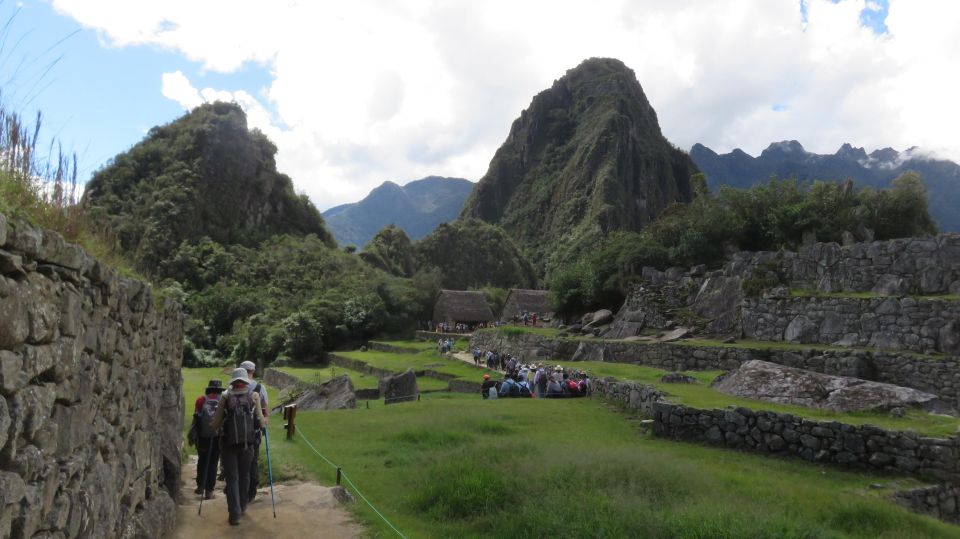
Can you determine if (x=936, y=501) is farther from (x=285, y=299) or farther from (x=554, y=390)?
(x=285, y=299)

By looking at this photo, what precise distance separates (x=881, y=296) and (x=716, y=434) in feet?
33.2

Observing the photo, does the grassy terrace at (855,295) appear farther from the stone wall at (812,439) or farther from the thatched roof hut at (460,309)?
the thatched roof hut at (460,309)

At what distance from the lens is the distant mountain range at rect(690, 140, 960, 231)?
5759cm

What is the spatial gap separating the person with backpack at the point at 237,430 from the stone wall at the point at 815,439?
8.44 meters

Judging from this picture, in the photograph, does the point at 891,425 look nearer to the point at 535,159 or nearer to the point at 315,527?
the point at 315,527

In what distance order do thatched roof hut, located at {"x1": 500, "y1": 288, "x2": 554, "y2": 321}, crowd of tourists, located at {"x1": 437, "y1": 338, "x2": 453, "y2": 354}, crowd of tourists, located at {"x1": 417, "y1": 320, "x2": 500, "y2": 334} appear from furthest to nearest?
1. crowd of tourists, located at {"x1": 417, "y1": 320, "x2": 500, "y2": 334}
2. thatched roof hut, located at {"x1": 500, "y1": 288, "x2": 554, "y2": 321}
3. crowd of tourists, located at {"x1": 437, "y1": 338, "x2": 453, "y2": 354}

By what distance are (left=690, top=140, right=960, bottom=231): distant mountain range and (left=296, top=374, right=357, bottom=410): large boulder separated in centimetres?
2428

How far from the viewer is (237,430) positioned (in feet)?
23.0

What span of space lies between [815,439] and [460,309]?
4708 cm

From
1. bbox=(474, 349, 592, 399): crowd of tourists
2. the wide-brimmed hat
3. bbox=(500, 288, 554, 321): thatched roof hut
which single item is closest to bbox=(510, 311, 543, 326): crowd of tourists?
bbox=(500, 288, 554, 321): thatched roof hut

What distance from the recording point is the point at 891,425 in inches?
402

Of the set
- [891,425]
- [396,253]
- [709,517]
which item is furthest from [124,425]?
[396,253]

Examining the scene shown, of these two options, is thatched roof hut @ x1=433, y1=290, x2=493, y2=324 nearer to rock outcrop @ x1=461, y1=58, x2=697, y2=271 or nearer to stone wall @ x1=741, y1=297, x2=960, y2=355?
stone wall @ x1=741, y1=297, x2=960, y2=355

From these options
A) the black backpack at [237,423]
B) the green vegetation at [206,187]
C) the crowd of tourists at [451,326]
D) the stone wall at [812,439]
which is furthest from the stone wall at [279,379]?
the green vegetation at [206,187]
